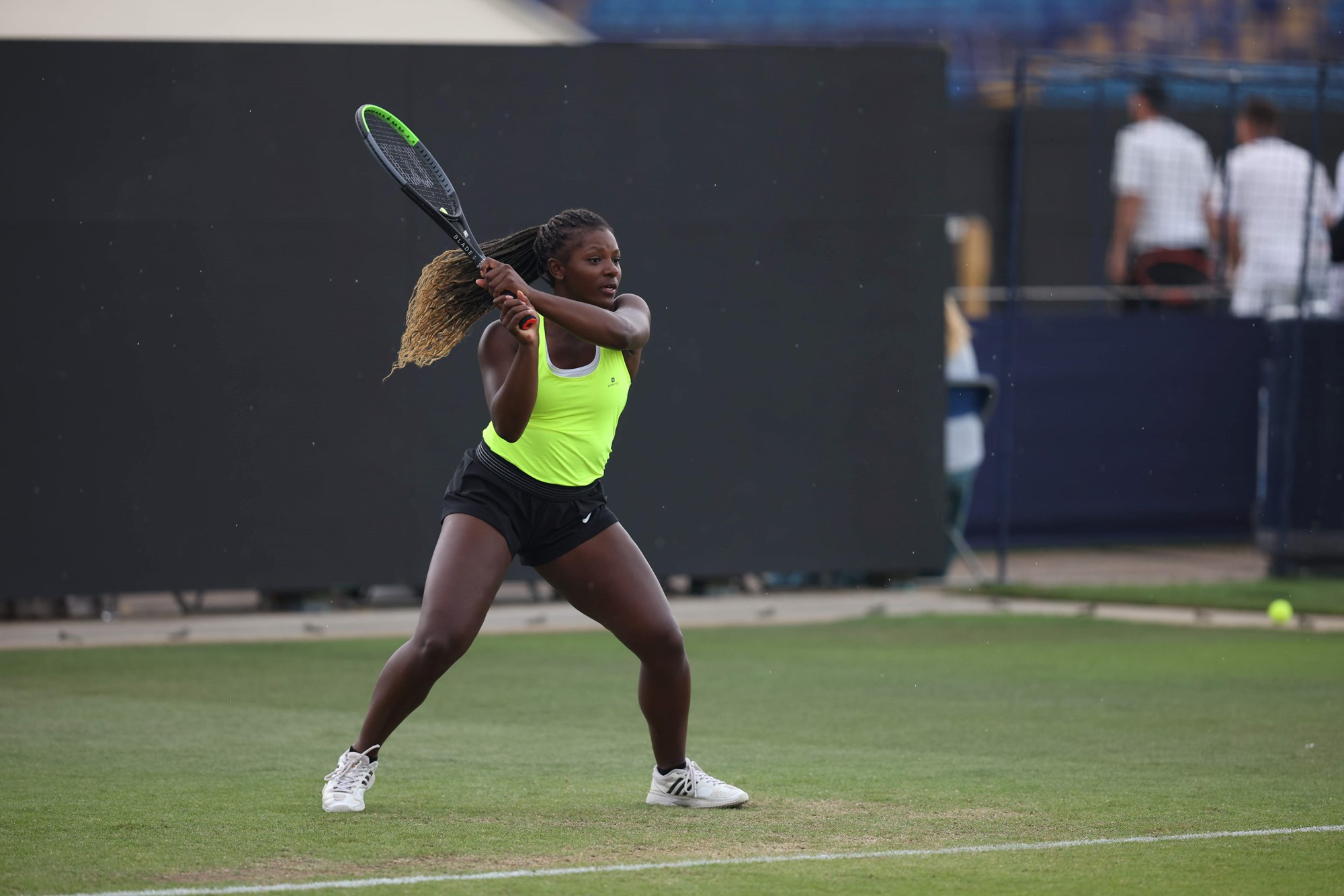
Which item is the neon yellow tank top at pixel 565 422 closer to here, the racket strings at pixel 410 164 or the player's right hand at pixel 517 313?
the player's right hand at pixel 517 313

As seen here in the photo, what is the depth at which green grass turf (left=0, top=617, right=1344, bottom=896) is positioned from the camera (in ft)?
17.4

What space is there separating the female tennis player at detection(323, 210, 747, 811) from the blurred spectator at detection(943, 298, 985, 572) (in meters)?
7.10

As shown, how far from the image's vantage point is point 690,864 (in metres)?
5.28

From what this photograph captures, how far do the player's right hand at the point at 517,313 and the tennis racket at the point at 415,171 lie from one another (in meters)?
0.19

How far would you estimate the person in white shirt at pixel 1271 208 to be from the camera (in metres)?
14.5

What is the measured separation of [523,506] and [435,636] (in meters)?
0.52

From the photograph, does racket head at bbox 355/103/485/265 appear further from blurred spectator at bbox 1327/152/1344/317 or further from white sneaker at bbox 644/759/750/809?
blurred spectator at bbox 1327/152/1344/317

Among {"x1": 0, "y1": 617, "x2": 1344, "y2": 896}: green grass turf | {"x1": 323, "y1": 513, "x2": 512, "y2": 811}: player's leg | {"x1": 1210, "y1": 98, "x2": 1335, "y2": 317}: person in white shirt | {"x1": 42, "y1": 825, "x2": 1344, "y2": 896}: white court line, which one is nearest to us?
{"x1": 42, "y1": 825, "x2": 1344, "y2": 896}: white court line

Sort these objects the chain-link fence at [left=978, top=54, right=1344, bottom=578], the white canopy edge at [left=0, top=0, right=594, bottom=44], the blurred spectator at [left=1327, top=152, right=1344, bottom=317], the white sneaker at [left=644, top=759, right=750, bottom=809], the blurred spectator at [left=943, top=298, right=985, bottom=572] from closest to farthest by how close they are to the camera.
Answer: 1. the white sneaker at [left=644, top=759, right=750, bottom=809]
2. the white canopy edge at [left=0, top=0, right=594, bottom=44]
3. the blurred spectator at [left=943, top=298, right=985, bottom=572]
4. the chain-link fence at [left=978, top=54, right=1344, bottom=578]
5. the blurred spectator at [left=1327, top=152, right=1344, bottom=317]

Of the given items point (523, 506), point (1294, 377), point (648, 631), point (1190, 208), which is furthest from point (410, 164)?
point (1190, 208)

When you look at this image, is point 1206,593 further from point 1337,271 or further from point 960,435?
point 1337,271

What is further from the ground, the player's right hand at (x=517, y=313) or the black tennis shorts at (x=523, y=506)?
the player's right hand at (x=517, y=313)

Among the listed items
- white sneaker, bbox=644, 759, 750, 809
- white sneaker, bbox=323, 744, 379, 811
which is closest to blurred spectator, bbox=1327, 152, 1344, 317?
white sneaker, bbox=644, 759, 750, 809

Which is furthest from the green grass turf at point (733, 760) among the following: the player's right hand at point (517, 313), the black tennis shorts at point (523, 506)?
the player's right hand at point (517, 313)
